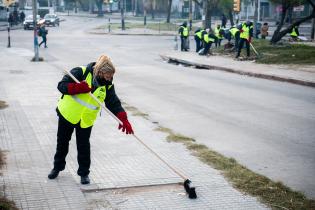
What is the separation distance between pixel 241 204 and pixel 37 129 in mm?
4947

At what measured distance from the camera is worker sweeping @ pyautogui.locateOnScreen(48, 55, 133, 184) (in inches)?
239

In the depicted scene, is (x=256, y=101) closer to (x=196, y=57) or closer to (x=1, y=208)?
(x=1, y=208)

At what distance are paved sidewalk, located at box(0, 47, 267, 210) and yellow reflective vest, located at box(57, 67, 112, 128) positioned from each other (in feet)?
2.74

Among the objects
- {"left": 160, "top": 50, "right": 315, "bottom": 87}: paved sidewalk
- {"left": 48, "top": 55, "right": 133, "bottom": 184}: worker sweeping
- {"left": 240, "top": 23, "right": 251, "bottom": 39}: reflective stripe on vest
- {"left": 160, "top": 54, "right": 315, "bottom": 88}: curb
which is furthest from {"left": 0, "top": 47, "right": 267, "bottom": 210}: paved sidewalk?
{"left": 240, "top": 23, "right": 251, "bottom": 39}: reflective stripe on vest

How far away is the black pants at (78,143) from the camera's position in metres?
6.45

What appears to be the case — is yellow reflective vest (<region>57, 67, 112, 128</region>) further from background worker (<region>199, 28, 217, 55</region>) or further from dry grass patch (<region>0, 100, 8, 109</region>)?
background worker (<region>199, 28, 217, 55</region>)

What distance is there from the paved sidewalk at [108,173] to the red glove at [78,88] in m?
A: 1.20

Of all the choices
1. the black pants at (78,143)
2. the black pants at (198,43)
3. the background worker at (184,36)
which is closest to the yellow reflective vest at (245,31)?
the black pants at (198,43)

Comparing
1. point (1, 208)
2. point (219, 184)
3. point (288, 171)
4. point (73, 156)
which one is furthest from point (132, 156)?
point (1, 208)

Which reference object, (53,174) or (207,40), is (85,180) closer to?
(53,174)

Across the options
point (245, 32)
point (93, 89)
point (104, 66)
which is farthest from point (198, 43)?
point (104, 66)

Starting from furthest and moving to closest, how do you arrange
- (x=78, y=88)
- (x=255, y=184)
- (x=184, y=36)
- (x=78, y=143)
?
(x=184, y=36) < (x=255, y=184) < (x=78, y=143) < (x=78, y=88)

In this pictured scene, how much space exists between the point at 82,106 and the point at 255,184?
2.39 m

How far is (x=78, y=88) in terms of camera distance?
599 cm
